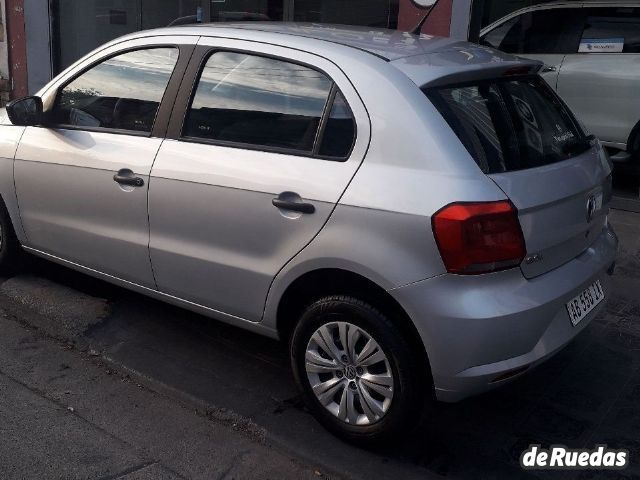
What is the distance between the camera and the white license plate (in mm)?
3305

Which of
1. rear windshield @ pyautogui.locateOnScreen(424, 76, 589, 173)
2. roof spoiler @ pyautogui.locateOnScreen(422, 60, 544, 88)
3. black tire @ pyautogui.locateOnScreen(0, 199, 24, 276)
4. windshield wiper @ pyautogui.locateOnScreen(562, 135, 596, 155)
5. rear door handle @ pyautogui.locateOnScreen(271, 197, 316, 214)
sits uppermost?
roof spoiler @ pyautogui.locateOnScreen(422, 60, 544, 88)

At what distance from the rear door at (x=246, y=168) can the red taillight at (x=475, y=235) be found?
498 mm

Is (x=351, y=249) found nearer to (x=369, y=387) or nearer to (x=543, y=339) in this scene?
(x=369, y=387)

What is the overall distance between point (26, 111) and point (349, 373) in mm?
2526

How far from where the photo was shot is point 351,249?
3.16 m

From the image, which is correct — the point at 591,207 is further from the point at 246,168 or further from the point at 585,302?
the point at 246,168

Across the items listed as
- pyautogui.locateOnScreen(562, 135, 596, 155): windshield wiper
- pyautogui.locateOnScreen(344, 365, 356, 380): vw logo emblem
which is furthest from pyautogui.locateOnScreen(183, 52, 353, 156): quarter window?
pyautogui.locateOnScreen(562, 135, 596, 155): windshield wiper

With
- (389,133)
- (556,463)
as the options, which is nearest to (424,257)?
(389,133)

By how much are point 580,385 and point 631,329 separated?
846mm

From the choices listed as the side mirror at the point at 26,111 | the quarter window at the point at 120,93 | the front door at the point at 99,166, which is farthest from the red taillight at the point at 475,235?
the side mirror at the point at 26,111

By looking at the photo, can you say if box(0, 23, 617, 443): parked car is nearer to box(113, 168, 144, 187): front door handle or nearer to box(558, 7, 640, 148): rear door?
box(113, 168, 144, 187): front door handle

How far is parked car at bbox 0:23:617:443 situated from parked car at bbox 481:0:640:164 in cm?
370

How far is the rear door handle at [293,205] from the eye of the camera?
3.29 meters

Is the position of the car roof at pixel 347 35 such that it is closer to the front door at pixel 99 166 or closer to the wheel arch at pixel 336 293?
the front door at pixel 99 166
